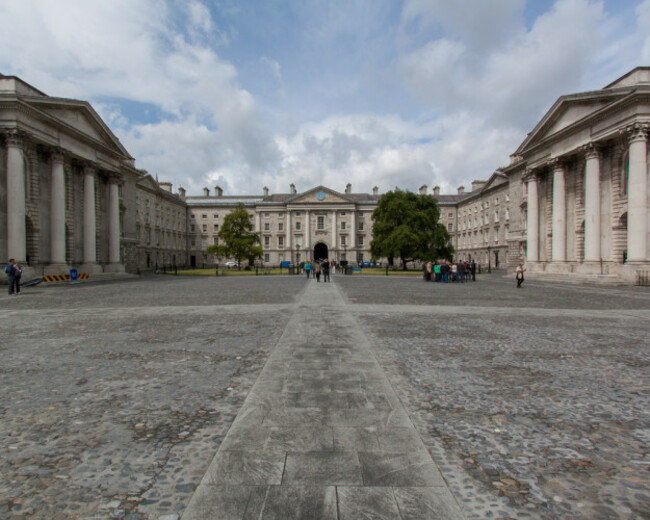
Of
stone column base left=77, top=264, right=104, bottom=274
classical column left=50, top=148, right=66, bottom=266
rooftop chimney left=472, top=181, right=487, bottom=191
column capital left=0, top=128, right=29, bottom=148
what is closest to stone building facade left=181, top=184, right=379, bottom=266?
rooftop chimney left=472, top=181, right=487, bottom=191

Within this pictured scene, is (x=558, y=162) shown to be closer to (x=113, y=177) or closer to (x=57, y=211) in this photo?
(x=57, y=211)

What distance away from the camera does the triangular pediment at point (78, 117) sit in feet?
92.9

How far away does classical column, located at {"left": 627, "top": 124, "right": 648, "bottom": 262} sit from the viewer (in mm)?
23781

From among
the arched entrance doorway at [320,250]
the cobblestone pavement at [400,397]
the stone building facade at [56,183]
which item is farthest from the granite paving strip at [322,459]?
the arched entrance doorway at [320,250]

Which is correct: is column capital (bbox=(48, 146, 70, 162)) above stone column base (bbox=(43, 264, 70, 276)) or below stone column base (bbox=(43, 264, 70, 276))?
above

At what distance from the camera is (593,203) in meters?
27.7

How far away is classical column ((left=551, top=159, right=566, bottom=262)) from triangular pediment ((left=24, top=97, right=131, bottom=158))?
38.4 meters

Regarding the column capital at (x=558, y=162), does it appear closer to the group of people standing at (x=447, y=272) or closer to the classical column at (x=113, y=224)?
the group of people standing at (x=447, y=272)

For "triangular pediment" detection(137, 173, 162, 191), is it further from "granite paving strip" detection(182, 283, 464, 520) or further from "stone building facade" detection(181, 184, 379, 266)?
"granite paving strip" detection(182, 283, 464, 520)

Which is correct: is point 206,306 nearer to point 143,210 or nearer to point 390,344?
point 390,344

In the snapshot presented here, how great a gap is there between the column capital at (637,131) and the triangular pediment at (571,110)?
6.85ft

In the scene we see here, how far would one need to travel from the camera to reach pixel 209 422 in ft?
11.7

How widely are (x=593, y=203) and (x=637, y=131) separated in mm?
5453

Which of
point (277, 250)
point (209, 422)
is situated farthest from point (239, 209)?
point (209, 422)
